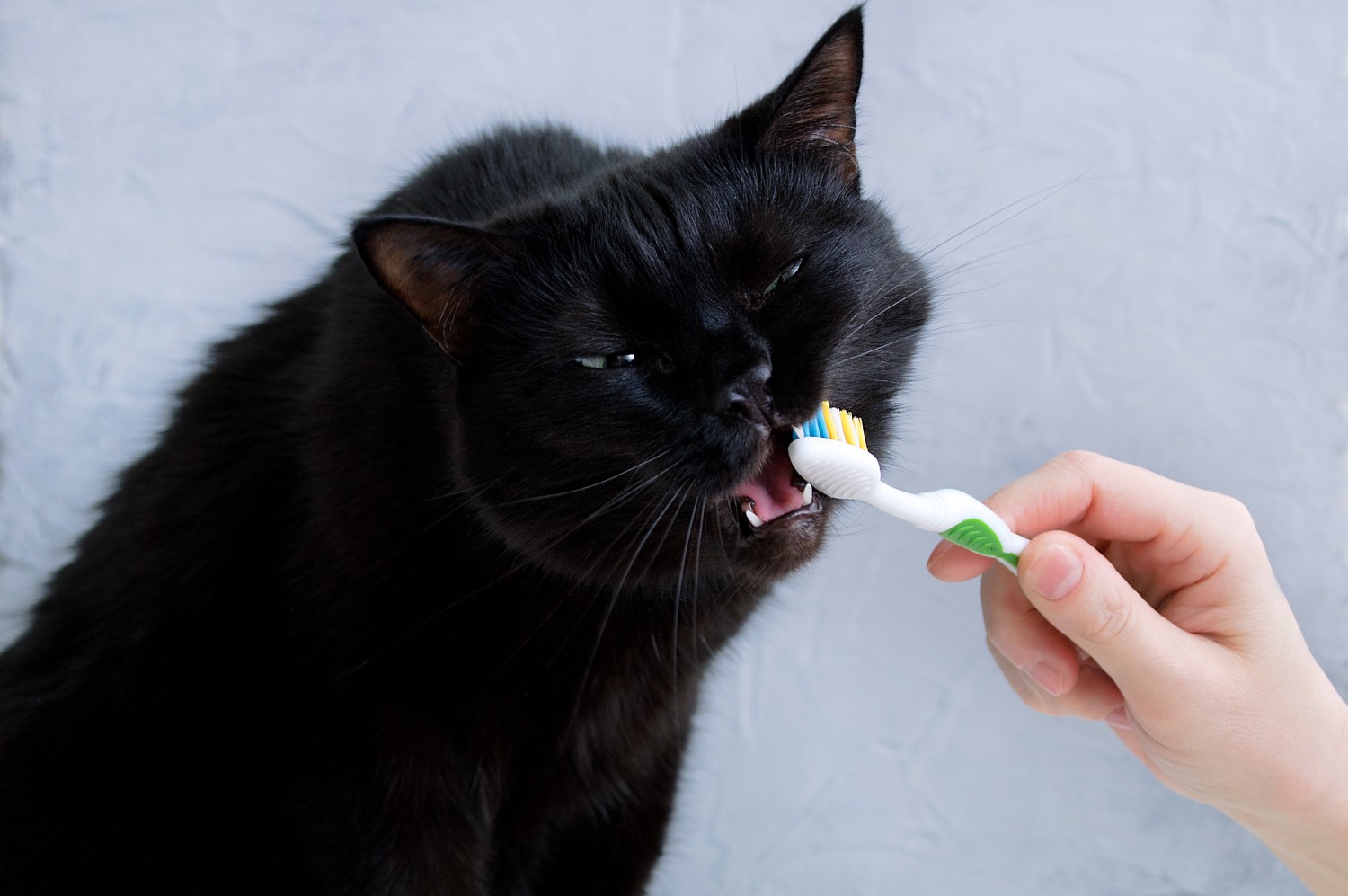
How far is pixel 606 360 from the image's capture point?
2.89 ft

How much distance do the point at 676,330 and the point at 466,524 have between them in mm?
314

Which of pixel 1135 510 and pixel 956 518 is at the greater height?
pixel 956 518

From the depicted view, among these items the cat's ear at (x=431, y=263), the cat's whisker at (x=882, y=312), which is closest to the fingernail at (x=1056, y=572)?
the cat's whisker at (x=882, y=312)

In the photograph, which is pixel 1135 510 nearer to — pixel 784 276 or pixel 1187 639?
pixel 1187 639

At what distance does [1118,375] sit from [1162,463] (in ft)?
0.40

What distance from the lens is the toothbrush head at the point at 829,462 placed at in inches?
31.7

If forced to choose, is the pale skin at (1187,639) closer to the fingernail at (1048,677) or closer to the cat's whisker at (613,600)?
the fingernail at (1048,677)

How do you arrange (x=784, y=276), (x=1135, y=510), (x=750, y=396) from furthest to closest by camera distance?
(x=1135, y=510) → (x=784, y=276) → (x=750, y=396)

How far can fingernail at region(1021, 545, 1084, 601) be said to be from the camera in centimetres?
89

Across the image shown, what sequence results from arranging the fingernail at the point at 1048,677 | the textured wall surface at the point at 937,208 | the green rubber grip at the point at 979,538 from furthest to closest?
the textured wall surface at the point at 937,208
the fingernail at the point at 1048,677
the green rubber grip at the point at 979,538

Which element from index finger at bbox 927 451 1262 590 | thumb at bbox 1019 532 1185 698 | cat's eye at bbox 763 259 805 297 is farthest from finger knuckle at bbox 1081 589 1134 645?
cat's eye at bbox 763 259 805 297

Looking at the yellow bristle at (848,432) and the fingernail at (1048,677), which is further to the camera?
the fingernail at (1048,677)

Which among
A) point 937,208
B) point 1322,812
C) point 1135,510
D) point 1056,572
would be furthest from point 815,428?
point 937,208

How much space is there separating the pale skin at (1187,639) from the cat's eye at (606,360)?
0.35 m
